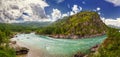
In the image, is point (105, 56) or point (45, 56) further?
point (45, 56)

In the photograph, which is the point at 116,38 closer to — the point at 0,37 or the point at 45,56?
the point at 45,56

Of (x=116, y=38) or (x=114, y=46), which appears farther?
(x=116, y=38)

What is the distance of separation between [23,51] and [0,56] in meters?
70.1

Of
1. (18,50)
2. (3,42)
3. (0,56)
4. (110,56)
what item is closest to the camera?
(0,56)

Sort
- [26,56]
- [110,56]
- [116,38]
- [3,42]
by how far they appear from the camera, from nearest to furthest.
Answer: [110,56] → [116,38] → [3,42] → [26,56]

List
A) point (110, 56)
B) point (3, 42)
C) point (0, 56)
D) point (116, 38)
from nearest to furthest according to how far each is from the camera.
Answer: point (0, 56), point (110, 56), point (116, 38), point (3, 42)

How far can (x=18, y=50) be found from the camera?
452 feet

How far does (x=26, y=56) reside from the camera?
126m

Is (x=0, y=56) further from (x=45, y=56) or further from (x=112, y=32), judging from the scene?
(x=112, y=32)

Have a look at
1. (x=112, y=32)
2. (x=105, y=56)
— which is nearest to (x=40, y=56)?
(x=112, y=32)

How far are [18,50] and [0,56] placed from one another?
6700 centimetres

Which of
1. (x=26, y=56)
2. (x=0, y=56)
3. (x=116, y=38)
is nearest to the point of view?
(x=0, y=56)

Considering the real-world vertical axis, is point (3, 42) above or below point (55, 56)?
above

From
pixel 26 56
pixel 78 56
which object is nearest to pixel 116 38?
pixel 78 56
